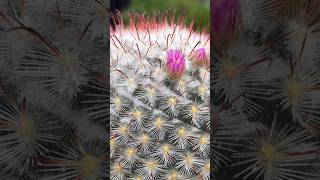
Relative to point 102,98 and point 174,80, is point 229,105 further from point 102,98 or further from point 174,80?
point 174,80

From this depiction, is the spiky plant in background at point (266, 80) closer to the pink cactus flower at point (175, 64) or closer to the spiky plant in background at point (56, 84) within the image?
the spiky plant in background at point (56, 84)

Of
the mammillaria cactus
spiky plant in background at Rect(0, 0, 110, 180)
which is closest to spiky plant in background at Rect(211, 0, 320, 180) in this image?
spiky plant in background at Rect(0, 0, 110, 180)

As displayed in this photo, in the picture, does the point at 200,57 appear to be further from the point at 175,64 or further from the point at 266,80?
the point at 266,80

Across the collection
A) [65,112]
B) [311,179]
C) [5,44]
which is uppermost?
[5,44]

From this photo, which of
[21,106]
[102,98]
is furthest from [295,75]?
[21,106]

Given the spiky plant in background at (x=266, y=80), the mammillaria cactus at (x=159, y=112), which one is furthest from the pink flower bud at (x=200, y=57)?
the spiky plant in background at (x=266, y=80)

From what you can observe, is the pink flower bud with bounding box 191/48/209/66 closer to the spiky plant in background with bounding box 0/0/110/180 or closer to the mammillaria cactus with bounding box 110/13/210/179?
the mammillaria cactus with bounding box 110/13/210/179
